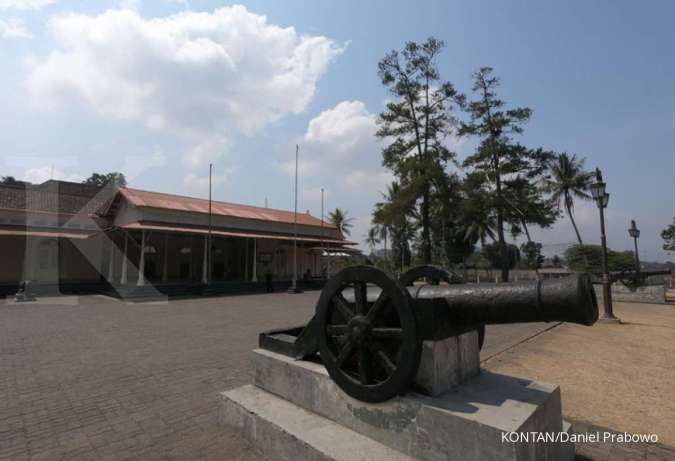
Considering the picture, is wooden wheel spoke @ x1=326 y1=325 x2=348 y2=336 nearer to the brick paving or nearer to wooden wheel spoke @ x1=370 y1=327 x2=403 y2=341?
wooden wheel spoke @ x1=370 y1=327 x2=403 y2=341

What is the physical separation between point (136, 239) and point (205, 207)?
4453 millimetres

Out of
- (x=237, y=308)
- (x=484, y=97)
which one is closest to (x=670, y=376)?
(x=237, y=308)

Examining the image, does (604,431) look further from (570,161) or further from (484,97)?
(570,161)

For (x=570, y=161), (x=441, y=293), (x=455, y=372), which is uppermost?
(x=570, y=161)

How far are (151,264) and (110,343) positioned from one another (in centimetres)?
1747

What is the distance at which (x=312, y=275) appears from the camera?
Result: 27484 mm

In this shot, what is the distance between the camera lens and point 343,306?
272cm

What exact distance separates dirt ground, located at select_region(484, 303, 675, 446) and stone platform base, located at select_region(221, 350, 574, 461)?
134 centimetres

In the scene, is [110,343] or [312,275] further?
[312,275]

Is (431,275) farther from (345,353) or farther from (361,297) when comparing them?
(345,353)

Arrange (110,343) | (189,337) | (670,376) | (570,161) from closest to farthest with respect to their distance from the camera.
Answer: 1. (670,376)
2. (110,343)
3. (189,337)
4. (570,161)

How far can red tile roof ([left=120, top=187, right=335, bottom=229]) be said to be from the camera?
2009 cm

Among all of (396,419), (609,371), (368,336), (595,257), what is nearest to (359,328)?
(368,336)

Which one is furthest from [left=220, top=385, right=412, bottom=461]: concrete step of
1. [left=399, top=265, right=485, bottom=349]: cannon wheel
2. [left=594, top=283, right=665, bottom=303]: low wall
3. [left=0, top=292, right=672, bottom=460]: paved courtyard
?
[left=594, top=283, right=665, bottom=303]: low wall
